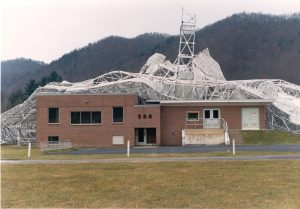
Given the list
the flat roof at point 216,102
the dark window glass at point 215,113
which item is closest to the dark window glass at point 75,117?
the flat roof at point 216,102

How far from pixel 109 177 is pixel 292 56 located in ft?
418

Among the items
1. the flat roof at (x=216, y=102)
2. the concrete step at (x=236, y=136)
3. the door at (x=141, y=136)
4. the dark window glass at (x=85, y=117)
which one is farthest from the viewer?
the door at (x=141, y=136)

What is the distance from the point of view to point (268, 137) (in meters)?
46.6

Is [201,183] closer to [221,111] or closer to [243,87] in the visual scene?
[221,111]

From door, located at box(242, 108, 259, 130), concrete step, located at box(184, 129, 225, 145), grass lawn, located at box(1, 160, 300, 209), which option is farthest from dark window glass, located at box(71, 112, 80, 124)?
grass lawn, located at box(1, 160, 300, 209)

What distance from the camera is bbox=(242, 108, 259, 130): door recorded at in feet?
165

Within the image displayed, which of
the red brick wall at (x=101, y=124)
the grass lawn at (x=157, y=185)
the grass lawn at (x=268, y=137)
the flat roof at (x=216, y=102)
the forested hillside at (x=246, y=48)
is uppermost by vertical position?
the forested hillside at (x=246, y=48)

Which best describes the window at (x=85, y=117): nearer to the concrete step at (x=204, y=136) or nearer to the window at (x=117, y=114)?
the window at (x=117, y=114)

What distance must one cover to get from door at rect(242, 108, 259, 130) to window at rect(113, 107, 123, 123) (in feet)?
38.3

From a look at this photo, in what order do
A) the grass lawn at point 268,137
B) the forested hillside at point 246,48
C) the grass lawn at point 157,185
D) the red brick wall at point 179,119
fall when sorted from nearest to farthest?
the grass lawn at point 157,185, the grass lawn at point 268,137, the red brick wall at point 179,119, the forested hillside at point 246,48

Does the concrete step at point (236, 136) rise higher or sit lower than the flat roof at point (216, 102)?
lower

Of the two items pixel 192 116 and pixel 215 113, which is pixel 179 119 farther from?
pixel 215 113

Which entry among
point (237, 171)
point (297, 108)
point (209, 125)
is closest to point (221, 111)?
point (209, 125)

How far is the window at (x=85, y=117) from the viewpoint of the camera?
4922cm
